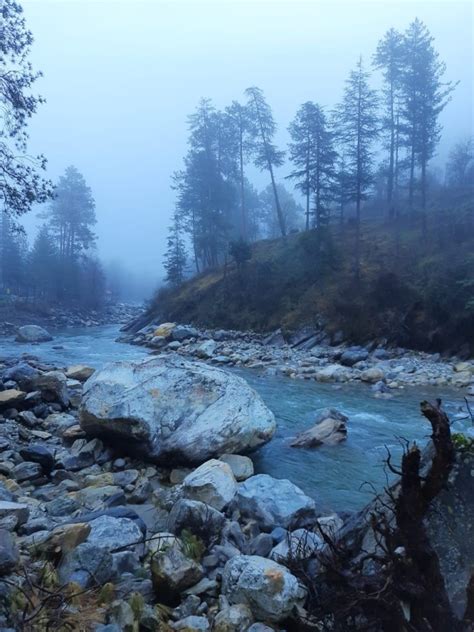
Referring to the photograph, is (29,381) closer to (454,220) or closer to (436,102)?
(454,220)

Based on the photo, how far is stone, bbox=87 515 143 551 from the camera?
3965mm

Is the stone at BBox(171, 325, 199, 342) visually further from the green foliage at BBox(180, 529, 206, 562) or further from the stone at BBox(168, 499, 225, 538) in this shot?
the green foliage at BBox(180, 529, 206, 562)

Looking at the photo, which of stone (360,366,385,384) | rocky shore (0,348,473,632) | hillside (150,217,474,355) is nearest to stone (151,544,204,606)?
rocky shore (0,348,473,632)

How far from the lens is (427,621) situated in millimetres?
2006

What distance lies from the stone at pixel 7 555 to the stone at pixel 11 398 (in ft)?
24.6

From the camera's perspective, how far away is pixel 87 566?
11.4ft

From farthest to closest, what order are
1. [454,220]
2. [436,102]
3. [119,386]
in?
[436,102]
[454,220]
[119,386]

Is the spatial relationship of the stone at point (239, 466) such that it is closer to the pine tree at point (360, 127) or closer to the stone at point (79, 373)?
the stone at point (79, 373)

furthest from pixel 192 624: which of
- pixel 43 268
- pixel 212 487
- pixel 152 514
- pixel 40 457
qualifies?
pixel 43 268

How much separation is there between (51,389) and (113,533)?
7796 mm

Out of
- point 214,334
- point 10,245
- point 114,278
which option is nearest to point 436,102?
point 214,334

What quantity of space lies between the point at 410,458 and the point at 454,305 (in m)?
19.0

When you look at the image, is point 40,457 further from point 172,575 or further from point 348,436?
point 348,436

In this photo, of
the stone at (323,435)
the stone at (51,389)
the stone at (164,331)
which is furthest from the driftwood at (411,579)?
the stone at (164,331)
